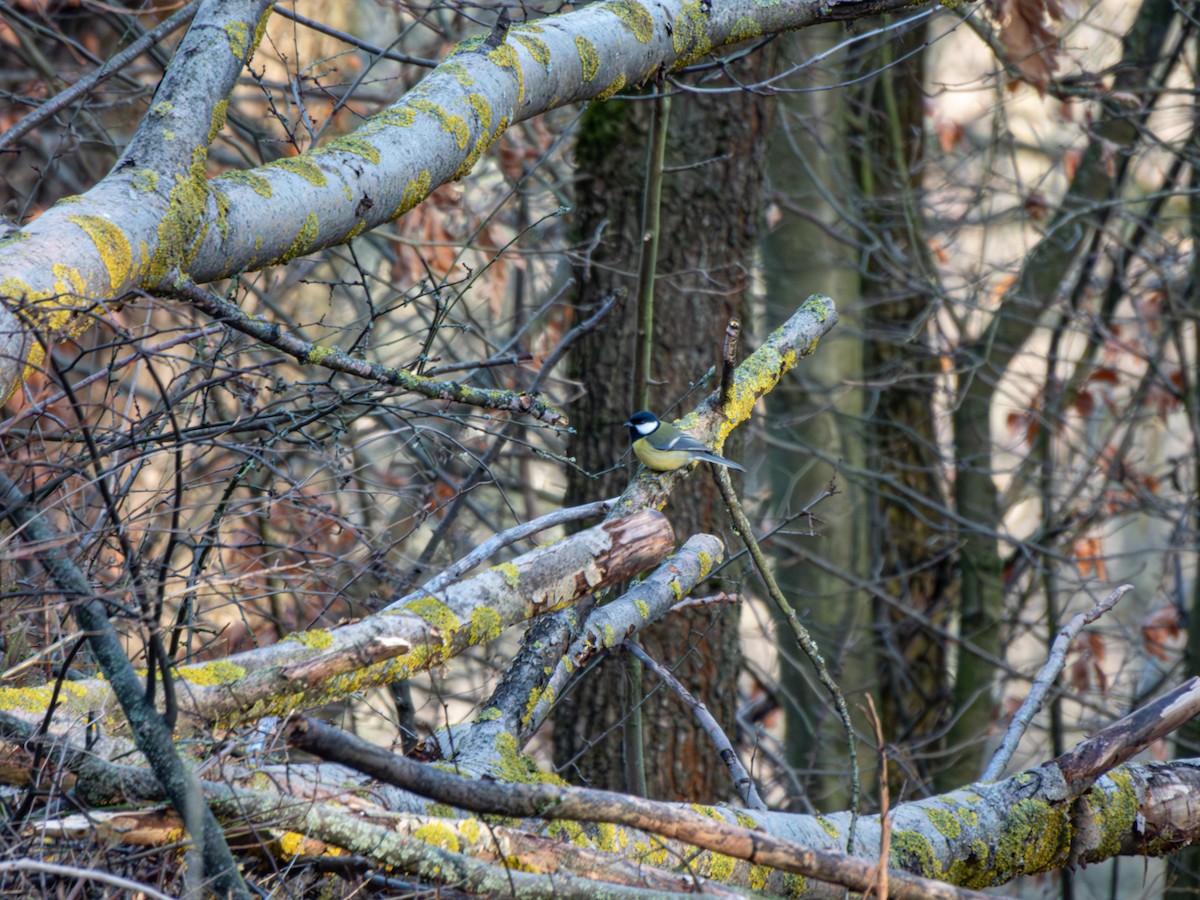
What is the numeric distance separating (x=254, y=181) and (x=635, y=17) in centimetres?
130

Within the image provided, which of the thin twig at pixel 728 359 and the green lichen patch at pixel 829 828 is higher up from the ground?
the thin twig at pixel 728 359

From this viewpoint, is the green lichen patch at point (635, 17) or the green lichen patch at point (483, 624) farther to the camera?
the green lichen patch at point (635, 17)

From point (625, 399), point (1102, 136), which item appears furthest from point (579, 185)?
point (1102, 136)

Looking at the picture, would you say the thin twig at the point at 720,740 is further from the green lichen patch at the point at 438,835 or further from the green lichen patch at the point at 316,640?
the green lichen patch at the point at 316,640

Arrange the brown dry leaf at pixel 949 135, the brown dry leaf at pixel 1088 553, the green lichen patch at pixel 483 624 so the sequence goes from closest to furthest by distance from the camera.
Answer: the green lichen patch at pixel 483 624 → the brown dry leaf at pixel 1088 553 → the brown dry leaf at pixel 949 135

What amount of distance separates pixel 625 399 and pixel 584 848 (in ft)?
10.9

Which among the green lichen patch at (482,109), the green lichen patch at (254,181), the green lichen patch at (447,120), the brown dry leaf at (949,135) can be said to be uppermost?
the brown dry leaf at (949,135)

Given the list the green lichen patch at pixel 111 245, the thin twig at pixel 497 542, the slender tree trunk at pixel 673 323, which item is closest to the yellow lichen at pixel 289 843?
the thin twig at pixel 497 542

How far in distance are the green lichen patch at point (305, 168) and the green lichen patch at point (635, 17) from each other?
110 cm

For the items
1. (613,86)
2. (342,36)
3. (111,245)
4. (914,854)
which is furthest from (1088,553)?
(111,245)

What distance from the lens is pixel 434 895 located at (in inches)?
72.7

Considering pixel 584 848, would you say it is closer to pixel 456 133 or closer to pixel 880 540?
pixel 456 133

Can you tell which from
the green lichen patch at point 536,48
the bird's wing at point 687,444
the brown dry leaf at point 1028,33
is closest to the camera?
the green lichen patch at point 536,48

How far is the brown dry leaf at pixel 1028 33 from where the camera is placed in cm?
476
